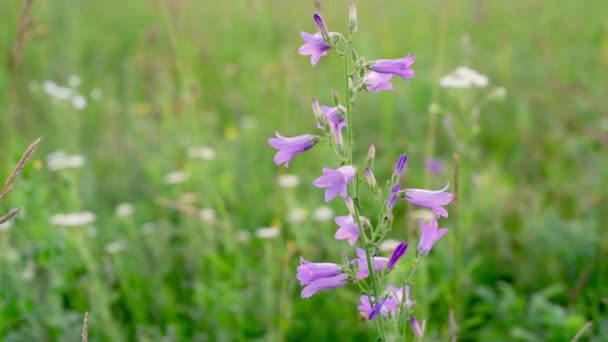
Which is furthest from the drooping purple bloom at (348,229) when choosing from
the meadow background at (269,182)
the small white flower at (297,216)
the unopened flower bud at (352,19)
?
the small white flower at (297,216)

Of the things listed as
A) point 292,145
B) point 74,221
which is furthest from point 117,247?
point 292,145

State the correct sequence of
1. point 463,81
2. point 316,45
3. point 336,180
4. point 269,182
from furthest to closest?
point 269,182 < point 463,81 < point 316,45 < point 336,180

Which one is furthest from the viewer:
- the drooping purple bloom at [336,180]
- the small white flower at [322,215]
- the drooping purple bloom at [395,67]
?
the small white flower at [322,215]

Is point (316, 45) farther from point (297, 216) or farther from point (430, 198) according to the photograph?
point (297, 216)

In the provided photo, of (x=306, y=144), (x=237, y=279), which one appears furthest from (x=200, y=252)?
(x=306, y=144)

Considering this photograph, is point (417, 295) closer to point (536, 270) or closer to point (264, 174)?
point (536, 270)

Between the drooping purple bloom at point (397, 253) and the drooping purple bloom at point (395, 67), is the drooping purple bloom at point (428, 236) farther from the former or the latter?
the drooping purple bloom at point (395, 67)

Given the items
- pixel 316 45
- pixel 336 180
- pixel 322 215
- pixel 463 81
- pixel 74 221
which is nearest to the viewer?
pixel 336 180
